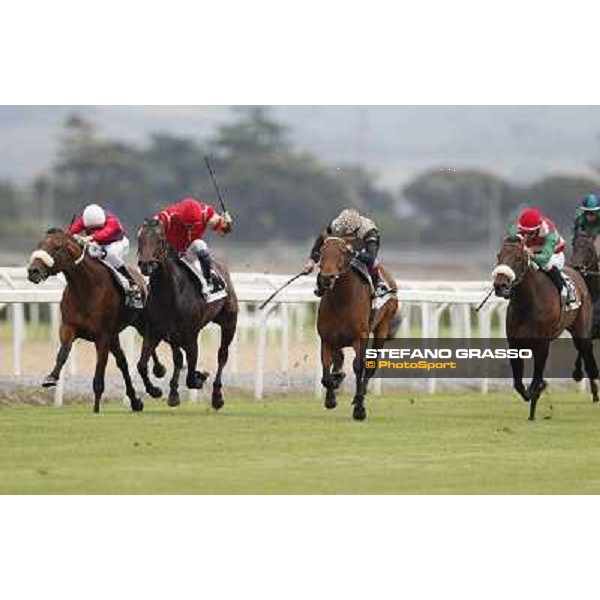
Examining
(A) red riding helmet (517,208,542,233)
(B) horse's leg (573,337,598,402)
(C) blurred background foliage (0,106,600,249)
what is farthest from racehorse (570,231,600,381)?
(C) blurred background foliage (0,106,600,249)

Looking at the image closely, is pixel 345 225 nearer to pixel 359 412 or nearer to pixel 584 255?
pixel 359 412

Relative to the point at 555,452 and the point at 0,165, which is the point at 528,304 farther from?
the point at 0,165

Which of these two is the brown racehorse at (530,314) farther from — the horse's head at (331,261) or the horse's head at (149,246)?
the horse's head at (149,246)

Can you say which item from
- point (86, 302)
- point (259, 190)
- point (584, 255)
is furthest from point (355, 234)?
point (259, 190)

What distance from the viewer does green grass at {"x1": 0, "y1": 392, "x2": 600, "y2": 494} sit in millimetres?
11984

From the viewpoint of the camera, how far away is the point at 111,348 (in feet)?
55.6

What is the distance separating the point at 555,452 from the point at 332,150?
322ft

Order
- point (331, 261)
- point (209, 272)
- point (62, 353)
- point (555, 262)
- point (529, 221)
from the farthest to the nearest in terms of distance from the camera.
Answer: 1. point (555, 262)
2. point (209, 272)
3. point (529, 221)
4. point (62, 353)
5. point (331, 261)

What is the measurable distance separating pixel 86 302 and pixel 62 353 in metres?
0.55

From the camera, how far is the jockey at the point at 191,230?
57.0ft

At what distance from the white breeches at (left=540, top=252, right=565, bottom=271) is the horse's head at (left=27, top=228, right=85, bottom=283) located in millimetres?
3561

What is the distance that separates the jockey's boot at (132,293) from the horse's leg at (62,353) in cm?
59

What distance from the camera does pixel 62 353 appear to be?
16266 mm

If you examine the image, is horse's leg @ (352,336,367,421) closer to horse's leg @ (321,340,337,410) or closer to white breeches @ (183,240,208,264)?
horse's leg @ (321,340,337,410)
